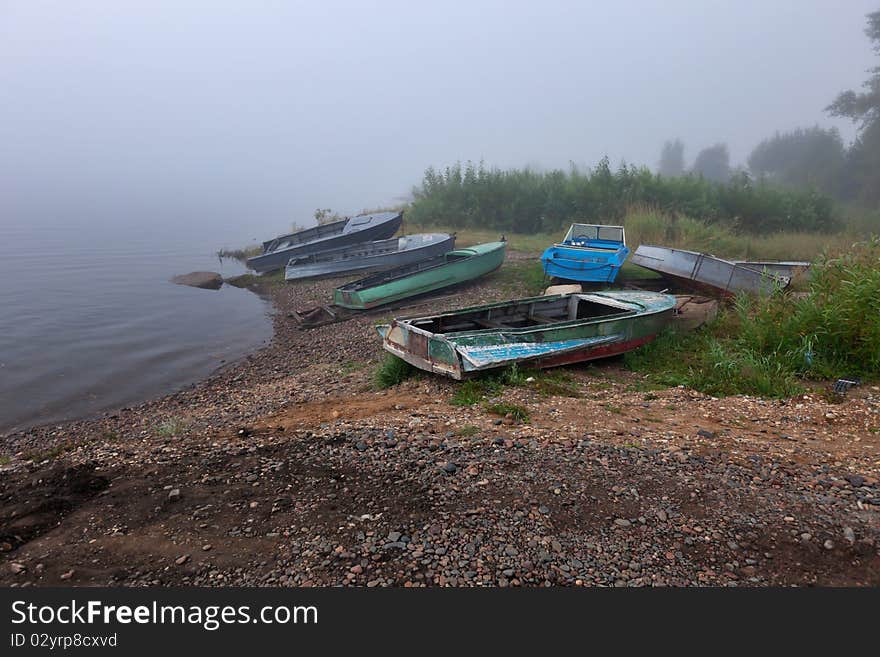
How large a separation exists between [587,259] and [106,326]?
1335cm

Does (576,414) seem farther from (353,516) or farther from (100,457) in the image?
(100,457)

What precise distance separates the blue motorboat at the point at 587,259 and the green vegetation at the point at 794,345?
4.41 metres

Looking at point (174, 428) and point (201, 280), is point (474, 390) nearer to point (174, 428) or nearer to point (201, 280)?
point (174, 428)

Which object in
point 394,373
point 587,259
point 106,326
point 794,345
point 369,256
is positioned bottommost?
point 106,326

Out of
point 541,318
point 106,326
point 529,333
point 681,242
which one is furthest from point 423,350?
point 681,242

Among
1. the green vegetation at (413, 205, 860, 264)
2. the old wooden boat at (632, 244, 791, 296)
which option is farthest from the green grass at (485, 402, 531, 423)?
the green vegetation at (413, 205, 860, 264)

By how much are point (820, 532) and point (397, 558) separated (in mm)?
3225

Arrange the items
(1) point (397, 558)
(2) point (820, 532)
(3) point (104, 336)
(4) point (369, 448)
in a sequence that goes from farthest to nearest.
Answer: (3) point (104, 336) → (4) point (369, 448) → (2) point (820, 532) → (1) point (397, 558)

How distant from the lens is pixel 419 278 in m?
14.9

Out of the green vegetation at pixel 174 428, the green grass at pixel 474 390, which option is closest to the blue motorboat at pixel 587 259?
the green grass at pixel 474 390

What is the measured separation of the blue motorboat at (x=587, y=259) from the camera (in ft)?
43.6

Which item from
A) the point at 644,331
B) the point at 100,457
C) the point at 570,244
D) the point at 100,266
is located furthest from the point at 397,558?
the point at 100,266

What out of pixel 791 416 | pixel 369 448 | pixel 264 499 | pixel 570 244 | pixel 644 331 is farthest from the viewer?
pixel 570 244

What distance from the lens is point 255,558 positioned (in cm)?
389
